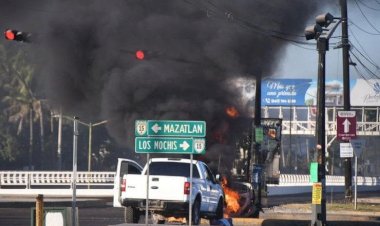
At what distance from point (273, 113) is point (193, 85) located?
56883 mm

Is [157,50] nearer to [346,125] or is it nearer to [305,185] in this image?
[346,125]

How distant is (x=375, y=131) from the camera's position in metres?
84.2

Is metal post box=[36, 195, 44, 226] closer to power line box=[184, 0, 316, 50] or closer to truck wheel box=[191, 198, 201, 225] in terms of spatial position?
truck wheel box=[191, 198, 201, 225]

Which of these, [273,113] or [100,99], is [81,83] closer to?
[100,99]

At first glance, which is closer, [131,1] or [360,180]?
[131,1]

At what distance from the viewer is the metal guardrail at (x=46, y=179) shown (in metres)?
57.1

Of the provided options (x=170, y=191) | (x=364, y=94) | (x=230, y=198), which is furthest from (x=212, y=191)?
(x=364, y=94)

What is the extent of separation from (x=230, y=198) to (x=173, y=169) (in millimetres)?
5694

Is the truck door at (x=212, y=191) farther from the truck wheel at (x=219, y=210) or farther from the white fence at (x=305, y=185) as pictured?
the white fence at (x=305, y=185)

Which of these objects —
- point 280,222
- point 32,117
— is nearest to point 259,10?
point 280,222

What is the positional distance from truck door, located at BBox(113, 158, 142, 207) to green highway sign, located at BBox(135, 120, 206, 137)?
5197 millimetres

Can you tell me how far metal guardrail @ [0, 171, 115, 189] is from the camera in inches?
2249

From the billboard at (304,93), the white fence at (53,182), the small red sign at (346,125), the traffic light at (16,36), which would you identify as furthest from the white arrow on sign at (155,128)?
the billboard at (304,93)

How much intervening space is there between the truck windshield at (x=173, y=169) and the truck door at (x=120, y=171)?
1070 mm
